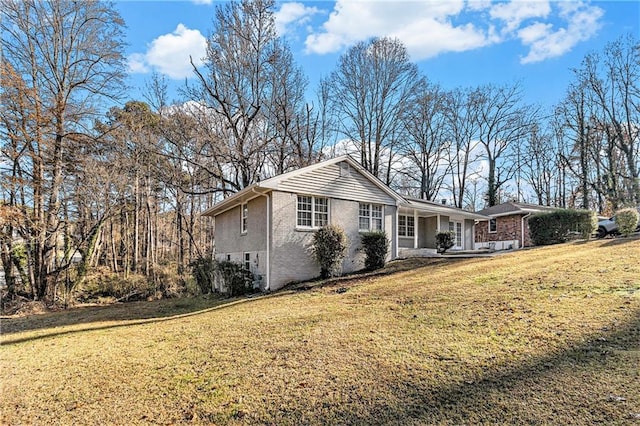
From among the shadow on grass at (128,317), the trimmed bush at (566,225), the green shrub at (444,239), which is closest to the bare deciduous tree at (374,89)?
the green shrub at (444,239)

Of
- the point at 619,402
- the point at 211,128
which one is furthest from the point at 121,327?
the point at 211,128

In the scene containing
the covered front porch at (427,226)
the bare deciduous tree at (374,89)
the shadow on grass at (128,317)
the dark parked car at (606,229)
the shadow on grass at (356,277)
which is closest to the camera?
the shadow on grass at (128,317)

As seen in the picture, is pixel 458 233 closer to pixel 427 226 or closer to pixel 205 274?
pixel 427 226

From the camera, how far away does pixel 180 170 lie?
74.6 ft

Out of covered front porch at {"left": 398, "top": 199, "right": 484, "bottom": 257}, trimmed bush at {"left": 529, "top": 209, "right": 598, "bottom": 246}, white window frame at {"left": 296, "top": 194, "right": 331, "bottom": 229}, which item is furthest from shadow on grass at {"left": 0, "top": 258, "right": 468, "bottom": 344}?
trimmed bush at {"left": 529, "top": 209, "right": 598, "bottom": 246}

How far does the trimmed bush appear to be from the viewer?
705 inches

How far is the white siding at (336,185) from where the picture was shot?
13.9m

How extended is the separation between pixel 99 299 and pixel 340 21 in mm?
15598

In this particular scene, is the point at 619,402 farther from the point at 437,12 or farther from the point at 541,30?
the point at 541,30

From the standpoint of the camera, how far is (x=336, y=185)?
15031mm

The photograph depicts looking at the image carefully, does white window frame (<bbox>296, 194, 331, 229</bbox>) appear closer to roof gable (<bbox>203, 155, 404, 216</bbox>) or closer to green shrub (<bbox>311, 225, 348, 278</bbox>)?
roof gable (<bbox>203, 155, 404, 216</bbox>)

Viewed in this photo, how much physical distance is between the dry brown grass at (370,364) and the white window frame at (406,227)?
36.9 feet

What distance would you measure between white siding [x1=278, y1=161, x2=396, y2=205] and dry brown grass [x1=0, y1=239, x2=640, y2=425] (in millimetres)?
6352

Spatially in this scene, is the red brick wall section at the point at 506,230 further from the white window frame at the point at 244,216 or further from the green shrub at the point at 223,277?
the green shrub at the point at 223,277
